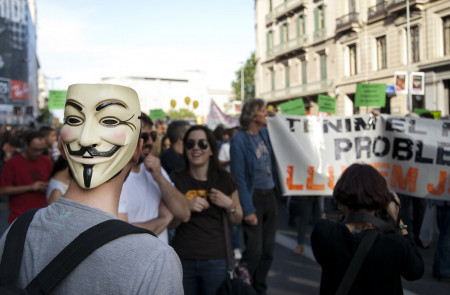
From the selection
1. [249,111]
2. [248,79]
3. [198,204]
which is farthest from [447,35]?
[248,79]

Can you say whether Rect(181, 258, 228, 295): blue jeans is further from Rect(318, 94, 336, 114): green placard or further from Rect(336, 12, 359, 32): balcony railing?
Rect(336, 12, 359, 32): balcony railing

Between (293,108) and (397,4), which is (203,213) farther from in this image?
(397,4)

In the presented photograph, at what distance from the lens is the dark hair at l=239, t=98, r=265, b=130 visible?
4.62 metres

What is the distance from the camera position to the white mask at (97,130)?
55.4 inches

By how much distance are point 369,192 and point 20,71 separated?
37.0 metres

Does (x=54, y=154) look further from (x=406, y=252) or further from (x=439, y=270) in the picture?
(x=406, y=252)

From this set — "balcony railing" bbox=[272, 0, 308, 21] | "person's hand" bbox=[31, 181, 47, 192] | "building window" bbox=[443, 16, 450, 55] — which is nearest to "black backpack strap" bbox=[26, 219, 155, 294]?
"person's hand" bbox=[31, 181, 47, 192]

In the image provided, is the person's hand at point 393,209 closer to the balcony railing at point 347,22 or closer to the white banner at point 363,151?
the white banner at point 363,151

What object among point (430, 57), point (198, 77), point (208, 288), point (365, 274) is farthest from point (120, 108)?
point (198, 77)

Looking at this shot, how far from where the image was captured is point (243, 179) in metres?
4.50

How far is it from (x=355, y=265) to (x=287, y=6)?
34.7 metres

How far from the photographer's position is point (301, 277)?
5.29 metres

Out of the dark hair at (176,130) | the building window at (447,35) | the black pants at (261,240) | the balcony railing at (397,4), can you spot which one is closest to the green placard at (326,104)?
the dark hair at (176,130)

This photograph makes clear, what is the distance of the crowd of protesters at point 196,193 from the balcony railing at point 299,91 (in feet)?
86.0
